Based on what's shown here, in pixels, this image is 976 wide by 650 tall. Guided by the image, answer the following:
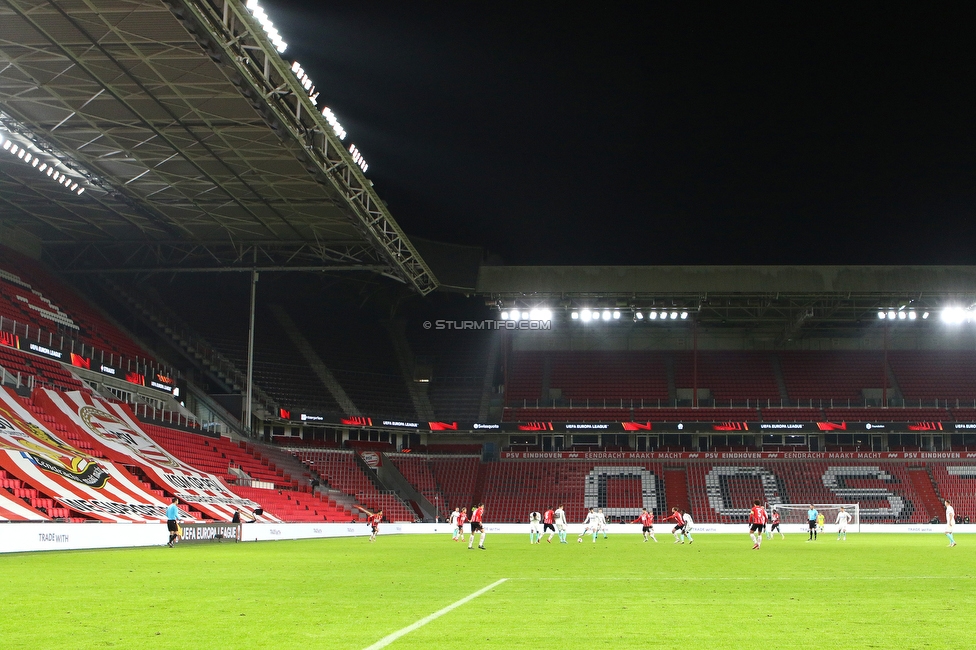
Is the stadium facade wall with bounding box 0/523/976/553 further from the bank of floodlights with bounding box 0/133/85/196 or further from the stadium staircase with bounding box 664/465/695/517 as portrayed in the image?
the bank of floodlights with bounding box 0/133/85/196

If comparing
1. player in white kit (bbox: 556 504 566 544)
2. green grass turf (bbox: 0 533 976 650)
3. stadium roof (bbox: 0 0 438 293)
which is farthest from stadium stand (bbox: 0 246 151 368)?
green grass turf (bbox: 0 533 976 650)

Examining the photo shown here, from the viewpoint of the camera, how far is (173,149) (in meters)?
39.8

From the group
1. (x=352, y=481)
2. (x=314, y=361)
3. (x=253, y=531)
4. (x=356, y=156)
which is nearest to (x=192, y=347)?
(x=314, y=361)

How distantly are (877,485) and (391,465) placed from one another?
32.4 meters

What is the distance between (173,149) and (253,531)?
16215mm

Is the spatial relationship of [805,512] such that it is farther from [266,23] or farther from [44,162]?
[44,162]

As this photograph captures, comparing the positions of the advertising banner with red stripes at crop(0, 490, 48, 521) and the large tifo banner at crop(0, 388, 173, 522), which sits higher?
the large tifo banner at crop(0, 388, 173, 522)

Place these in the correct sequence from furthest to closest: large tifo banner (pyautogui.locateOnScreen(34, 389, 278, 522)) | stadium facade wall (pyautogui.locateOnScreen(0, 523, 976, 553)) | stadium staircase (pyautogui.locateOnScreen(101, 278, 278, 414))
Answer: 1. stadium staircase (pyautogui.locateOnScreen(101, 278, 278, 414))
2. large tifo banner (pyautogui.locateOnScreen(34, 389, 278, 522))
3. stadium facade wall (pyautogui.locateOnScreen(0, 523, 976, 553))

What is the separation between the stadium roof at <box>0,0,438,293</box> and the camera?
3017cm

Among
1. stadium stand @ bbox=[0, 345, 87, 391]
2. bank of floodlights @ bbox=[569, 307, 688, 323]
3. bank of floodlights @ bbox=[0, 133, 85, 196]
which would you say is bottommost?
stadium stand @ bbox=[0, 345, 87, 391]

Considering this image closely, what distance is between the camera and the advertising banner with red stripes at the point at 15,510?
29.4m

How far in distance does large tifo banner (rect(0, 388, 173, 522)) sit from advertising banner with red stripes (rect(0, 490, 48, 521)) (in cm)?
223

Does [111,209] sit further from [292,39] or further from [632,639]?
[632,639]

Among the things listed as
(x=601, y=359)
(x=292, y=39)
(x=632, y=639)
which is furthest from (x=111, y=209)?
(x=632, y=639)
